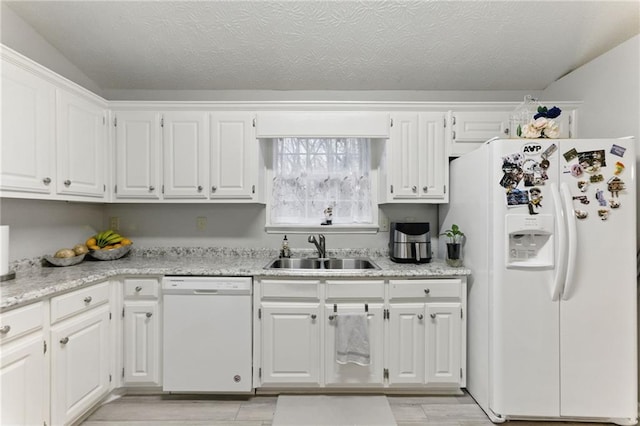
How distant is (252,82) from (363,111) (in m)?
1.06

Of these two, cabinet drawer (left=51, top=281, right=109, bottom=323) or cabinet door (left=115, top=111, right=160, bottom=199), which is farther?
cabinet door (left=115, top=111, right=160, bottom=199)

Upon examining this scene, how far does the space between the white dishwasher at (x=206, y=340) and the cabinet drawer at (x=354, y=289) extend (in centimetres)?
61

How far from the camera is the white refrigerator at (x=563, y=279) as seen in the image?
1835 millimetres

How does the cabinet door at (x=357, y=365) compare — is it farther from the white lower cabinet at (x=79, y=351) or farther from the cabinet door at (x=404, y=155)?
the white lower cabinet at (x=79, y=351)

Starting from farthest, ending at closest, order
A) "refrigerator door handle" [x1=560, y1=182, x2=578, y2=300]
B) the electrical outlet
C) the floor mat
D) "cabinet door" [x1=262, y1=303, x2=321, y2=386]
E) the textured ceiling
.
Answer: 1. the electrical outlet
2. "cabinet door" [x1=262, y1=303, x2=321, y2=386]
3. the textured ceiling
4. the floor mat
5. "refrigerator door handle" [x1=560, y1=182, x2=578, y2=300]

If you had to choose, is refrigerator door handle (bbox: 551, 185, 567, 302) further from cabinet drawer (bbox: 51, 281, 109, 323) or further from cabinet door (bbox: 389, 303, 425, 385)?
cabinet drawer (bbox: 51, 281, 109, 323)

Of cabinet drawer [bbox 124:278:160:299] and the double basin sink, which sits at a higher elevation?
the double basin sink

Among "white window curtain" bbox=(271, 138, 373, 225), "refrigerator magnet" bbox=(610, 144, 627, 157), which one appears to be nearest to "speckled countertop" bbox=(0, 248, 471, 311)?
"white window curtain" bbox=(271, 138, 373, 225)

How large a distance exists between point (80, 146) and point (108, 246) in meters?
0.83

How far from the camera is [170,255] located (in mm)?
2852

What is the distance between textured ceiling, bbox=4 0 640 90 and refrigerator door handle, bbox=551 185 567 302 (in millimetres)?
1246

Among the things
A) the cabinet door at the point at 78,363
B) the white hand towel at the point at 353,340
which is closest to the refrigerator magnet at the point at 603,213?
the white hand towel at the point at 353,340

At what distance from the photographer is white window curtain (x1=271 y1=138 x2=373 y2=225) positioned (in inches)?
114

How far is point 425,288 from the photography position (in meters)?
2.19
